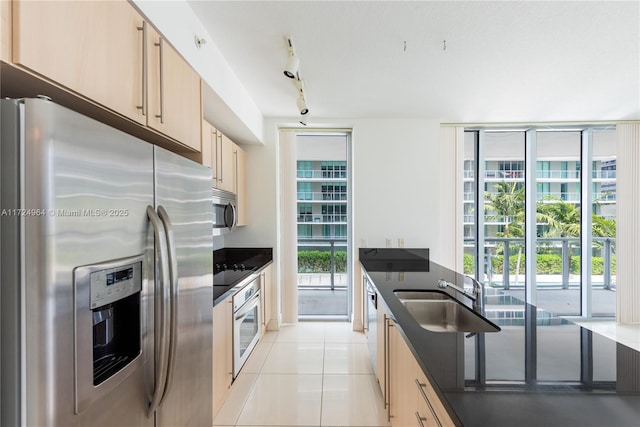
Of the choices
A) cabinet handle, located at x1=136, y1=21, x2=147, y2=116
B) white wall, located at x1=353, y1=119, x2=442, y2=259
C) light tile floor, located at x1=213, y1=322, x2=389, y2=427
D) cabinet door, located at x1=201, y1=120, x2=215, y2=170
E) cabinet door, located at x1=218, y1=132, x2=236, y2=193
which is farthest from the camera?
white wall, located at x1=353, y1=119, x2=442, y2=259

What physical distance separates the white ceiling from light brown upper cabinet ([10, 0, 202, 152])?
63 cm

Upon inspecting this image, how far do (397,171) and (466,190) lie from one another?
104 cm

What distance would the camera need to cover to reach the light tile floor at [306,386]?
7.04 ft

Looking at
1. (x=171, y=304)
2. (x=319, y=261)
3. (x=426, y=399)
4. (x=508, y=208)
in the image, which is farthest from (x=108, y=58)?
(x=508, y=208)

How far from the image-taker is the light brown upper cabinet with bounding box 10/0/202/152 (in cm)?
77

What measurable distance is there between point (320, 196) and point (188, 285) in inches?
114

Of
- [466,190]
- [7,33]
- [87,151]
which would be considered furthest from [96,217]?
[466,190]

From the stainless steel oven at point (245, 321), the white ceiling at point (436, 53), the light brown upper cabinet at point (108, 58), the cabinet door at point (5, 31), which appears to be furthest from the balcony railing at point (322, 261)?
the cabinet door at point (5, 31)

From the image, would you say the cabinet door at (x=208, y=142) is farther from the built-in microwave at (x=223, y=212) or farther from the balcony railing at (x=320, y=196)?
the balcony railing at (x=320, y=196)

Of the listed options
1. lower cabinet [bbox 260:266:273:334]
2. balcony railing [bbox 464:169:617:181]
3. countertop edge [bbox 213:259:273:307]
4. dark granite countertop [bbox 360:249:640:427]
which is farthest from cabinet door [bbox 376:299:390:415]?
balcony railing [bbox 464:169:617:181]

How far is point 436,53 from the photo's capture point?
2232mm

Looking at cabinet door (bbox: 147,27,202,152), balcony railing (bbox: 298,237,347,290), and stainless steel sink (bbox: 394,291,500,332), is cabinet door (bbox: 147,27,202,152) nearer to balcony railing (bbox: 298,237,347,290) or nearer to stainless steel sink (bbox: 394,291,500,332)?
stainless steel sink (bbox: 394,291,500,332)

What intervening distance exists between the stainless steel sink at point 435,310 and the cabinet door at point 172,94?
5.55 ft

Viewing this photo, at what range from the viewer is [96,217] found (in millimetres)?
806
